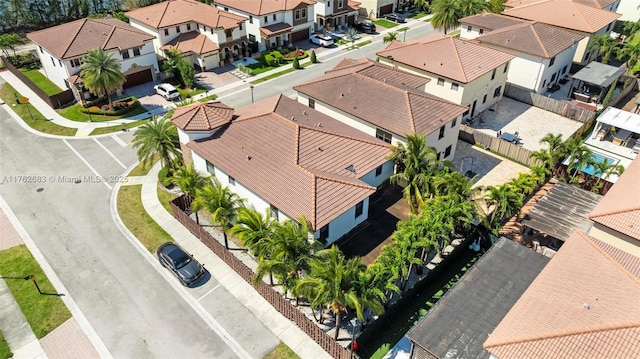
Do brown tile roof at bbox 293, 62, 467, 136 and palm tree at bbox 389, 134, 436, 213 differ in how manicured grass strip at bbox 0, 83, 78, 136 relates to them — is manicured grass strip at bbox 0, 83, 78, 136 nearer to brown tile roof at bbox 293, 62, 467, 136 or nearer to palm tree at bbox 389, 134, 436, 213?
brown tile roof at bbox 293, 62, 467, 136

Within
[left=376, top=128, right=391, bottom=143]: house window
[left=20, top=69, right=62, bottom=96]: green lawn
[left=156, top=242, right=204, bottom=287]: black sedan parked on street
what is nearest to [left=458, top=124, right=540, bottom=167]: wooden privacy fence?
[left=376, top=128, right=391, bottom=143]: house window

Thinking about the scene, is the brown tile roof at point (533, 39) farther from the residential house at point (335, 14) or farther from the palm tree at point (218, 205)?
the palm tree at point (218, 205)

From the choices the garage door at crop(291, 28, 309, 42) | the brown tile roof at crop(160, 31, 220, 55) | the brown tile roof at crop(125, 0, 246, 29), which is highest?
the brown tile roof at crop(125, 0, 246, 29)

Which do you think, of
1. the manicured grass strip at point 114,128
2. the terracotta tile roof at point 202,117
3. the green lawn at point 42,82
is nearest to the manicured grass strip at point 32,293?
the terracotta tile roof at point 202,117

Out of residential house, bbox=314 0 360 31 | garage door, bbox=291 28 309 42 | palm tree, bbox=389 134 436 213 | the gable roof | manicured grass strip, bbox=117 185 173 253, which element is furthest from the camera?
residential house, bbox=314 0 360 31

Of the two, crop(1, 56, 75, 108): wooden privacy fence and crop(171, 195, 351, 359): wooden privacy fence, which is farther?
crop(1, 56, 75, 108): wooden privacy fence
